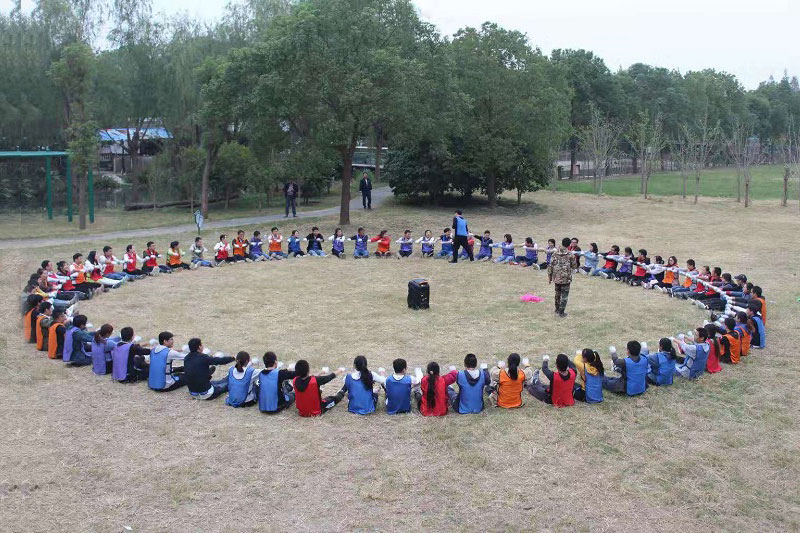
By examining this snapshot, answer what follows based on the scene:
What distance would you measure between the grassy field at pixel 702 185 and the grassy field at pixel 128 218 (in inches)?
733

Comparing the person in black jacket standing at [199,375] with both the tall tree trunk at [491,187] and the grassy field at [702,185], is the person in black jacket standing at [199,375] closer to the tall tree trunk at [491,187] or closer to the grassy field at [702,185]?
the tall tree trunk at [491,187]

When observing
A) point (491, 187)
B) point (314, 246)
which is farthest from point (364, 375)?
point (491, 187)

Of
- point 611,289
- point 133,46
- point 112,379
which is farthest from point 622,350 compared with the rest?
point 133,46

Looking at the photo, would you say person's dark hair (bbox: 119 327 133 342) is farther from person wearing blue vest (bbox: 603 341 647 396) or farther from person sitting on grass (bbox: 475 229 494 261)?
person sitting on grass (bbox: 475 229 494 261)

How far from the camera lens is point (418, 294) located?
15570mm

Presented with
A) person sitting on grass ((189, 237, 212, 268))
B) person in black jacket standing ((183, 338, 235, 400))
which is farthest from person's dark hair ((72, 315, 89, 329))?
person sitting on grass ((189, 237, 212, 268))

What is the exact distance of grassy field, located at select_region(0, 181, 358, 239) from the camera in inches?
1089

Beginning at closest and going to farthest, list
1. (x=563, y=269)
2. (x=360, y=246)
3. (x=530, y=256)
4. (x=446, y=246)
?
(x=563, y=269) → (x=530, y=256) → (x=360, y=246) → (x=446, y=246)

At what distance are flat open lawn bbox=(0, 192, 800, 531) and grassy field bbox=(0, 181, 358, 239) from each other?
41.4 feet

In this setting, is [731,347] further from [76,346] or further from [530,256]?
[76,346]

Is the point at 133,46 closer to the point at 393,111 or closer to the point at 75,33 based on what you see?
the point at 75,33

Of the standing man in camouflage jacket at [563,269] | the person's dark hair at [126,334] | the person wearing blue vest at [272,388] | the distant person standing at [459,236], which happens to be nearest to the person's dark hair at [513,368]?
the person wearing blue vest at [272,388]

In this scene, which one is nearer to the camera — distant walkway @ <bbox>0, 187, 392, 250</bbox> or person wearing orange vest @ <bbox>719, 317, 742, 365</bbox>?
person wearing orange vest @ <bbox>719, 317, 742, 365</bbox>

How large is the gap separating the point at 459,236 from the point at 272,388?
1231cm
